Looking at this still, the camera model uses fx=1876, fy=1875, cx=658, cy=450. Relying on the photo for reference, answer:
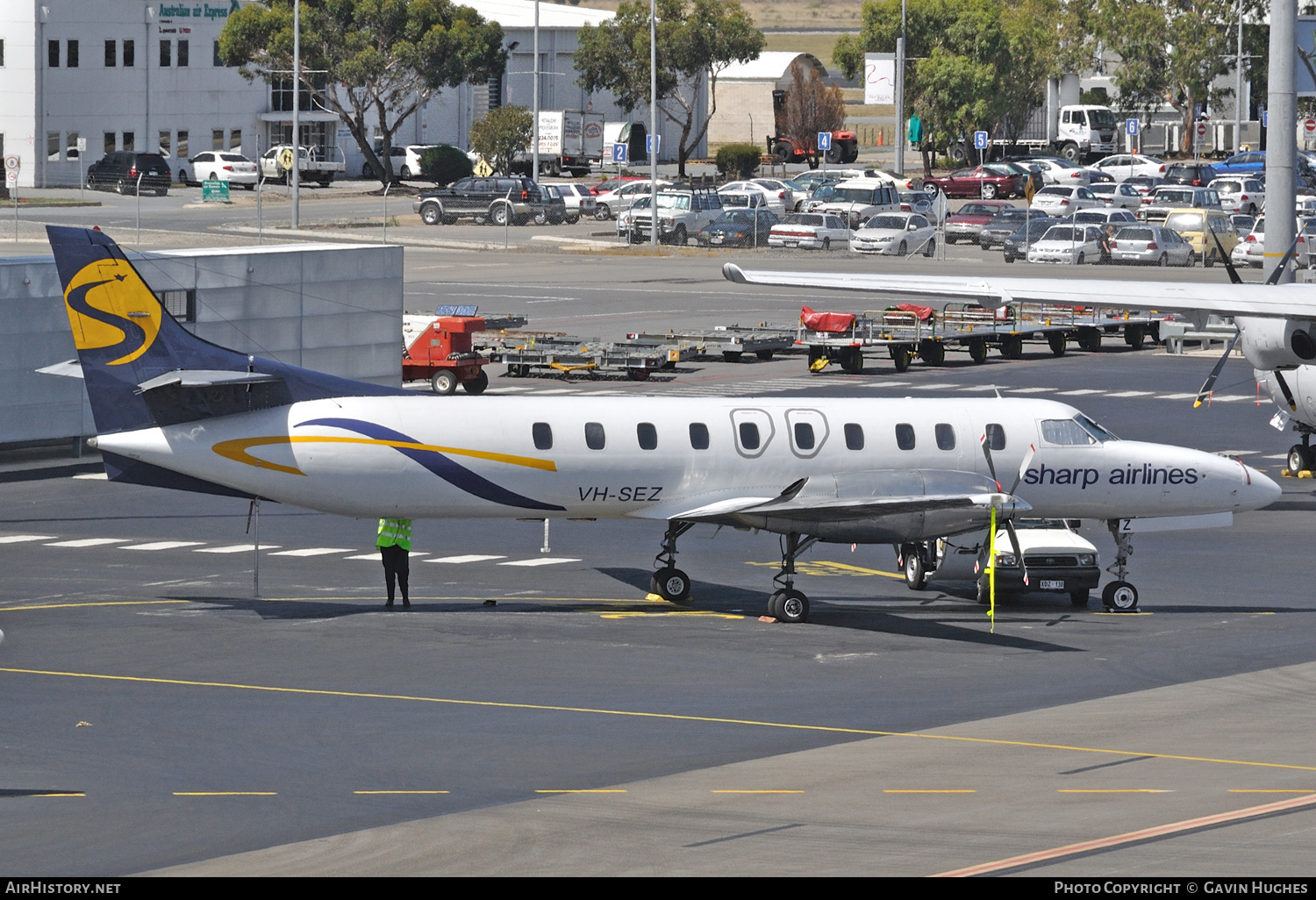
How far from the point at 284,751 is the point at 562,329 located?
4295 centimetres

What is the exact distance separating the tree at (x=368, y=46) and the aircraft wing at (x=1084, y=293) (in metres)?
78.4

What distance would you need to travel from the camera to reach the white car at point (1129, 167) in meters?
122

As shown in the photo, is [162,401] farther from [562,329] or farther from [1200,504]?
[562,329]

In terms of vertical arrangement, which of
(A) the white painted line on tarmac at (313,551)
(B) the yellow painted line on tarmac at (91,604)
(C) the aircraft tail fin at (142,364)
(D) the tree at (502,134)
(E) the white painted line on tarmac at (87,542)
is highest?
(D) the tree at (502,134)

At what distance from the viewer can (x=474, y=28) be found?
109 meters

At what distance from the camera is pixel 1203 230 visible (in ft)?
292

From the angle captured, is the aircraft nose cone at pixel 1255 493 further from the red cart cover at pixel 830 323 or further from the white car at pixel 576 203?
the white car at pixel 576 203

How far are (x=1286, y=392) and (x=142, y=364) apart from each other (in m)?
23.6

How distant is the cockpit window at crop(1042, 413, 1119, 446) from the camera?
29.2m

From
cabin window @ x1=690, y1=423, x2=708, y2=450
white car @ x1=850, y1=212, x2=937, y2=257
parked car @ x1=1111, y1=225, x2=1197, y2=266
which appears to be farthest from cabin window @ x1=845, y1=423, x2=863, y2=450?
white car @ x1=850, y1=212, x2=937, y2=257

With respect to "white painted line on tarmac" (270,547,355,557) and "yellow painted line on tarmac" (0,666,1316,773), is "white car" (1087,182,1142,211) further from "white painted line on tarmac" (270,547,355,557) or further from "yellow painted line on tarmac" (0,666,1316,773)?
"yellow painted line on tarmac" (0,666,1316,773)

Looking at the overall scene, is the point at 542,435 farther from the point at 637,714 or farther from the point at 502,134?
the point at 502,134

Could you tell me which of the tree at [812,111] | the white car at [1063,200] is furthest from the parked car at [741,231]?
the tree at [812,111]

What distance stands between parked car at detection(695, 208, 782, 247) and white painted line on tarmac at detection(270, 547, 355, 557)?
195 feet
